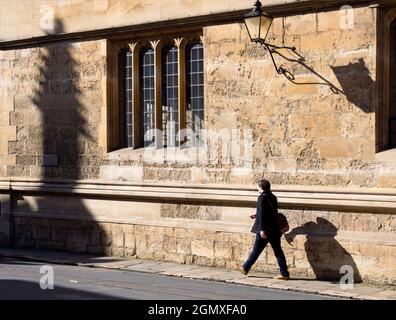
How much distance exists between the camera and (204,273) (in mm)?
12711

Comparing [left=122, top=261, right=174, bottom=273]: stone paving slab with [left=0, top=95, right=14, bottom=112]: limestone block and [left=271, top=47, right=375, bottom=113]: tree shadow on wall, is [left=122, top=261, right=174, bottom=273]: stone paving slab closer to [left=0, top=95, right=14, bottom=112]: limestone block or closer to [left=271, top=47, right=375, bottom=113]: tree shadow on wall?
[left=271, top=47, right=375, bottom=113]: tree shadow on wall

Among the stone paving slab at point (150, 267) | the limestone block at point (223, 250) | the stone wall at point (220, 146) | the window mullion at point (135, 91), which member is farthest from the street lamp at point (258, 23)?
the stone paving slab at point (150, 267)

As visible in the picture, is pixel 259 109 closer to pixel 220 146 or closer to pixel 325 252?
pixel 220 146

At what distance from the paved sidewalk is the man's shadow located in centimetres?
23

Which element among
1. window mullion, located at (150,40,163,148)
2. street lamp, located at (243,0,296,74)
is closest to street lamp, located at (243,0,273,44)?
street lamp, located at (243,0,296,74)

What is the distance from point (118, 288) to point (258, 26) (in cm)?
425

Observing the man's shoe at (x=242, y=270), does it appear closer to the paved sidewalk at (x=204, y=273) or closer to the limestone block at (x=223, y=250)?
the paved sidewalk at (x=204, y=273)

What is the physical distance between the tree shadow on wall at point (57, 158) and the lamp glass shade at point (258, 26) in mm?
4291

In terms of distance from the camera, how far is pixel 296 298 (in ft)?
34.9

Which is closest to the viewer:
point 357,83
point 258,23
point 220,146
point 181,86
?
point 357,83

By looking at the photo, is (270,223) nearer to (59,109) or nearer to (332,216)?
(332,216)

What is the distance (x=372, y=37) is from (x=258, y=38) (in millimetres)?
1630

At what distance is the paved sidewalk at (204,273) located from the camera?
36.2ft

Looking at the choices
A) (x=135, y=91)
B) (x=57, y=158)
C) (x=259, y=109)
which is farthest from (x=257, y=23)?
(x=57, y=158)
